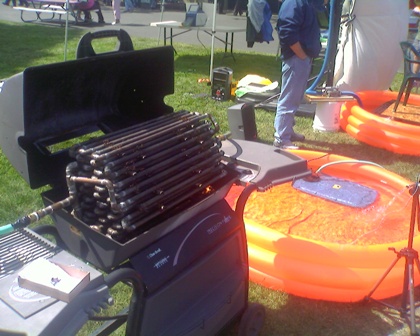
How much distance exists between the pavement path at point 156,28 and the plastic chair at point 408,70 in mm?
4287

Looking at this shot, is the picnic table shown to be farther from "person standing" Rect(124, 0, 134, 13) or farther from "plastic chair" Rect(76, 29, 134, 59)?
"plastic chair" Rect(76, 29, 134, 59)

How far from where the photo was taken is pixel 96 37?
82.8 inches

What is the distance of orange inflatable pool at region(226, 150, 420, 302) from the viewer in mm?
2676

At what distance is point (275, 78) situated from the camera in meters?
8.08

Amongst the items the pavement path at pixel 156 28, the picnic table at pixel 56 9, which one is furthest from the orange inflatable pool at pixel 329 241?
the picnic table at pixel 56 9

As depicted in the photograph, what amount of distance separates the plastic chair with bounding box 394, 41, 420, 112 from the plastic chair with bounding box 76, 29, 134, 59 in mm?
4426

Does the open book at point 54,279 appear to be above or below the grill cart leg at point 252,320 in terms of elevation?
above

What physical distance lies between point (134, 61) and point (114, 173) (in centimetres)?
73

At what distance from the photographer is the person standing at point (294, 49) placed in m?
4.26

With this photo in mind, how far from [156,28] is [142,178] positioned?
41.0 feet

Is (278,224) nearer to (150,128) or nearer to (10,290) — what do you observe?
(150,128)

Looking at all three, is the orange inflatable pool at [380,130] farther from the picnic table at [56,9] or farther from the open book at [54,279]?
the picnic table at [56,9]

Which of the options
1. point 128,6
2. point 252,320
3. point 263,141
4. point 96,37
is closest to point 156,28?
point 128,6

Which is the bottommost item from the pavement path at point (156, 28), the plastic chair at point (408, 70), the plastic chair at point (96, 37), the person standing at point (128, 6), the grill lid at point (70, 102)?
the pavement path at point (156, 28)
